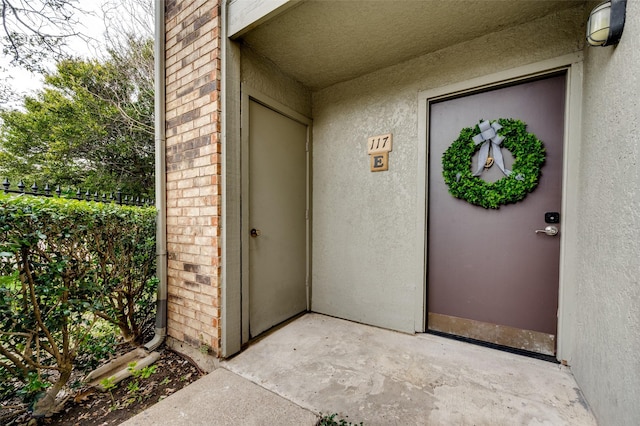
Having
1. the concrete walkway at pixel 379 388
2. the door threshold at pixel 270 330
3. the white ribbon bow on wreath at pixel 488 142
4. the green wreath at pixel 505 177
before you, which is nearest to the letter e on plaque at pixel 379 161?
the green wreath at pixel 505 177

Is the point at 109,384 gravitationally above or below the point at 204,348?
below

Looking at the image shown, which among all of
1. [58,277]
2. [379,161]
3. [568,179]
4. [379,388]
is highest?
[379,161]

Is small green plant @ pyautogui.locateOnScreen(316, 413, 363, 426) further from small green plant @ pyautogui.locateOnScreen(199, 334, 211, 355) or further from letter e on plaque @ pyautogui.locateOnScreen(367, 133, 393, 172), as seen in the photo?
letter e on plaque @ pyautogui.locateOnScreen(367, 133, 393, 172)

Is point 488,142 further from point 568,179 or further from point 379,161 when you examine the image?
point 379,161

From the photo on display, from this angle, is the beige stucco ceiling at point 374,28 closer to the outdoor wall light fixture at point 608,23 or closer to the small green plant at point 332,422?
the outdoor wall light fixture at point 608,23

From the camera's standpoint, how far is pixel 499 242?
215 cm

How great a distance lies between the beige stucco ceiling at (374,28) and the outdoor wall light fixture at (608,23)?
65 cm

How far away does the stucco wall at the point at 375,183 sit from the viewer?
88.4 inches

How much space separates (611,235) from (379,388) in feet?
5.17

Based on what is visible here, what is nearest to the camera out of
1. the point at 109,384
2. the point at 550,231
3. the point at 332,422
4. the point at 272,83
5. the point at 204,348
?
the point at 332,422

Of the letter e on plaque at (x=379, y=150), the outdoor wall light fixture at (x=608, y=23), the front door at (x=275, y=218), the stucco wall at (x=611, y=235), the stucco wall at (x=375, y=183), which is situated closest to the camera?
the stucco wall at (x=611, y=235)

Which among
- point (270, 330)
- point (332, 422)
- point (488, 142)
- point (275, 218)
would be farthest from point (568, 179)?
point (270, 330)

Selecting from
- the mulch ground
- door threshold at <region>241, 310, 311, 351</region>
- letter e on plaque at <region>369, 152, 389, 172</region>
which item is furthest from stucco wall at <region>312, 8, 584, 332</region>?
the mulch ground

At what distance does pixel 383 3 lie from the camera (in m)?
1.76
